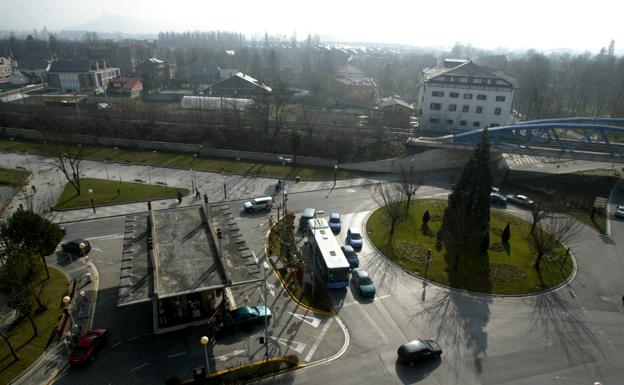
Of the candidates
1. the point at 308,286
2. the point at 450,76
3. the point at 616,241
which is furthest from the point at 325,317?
the point at 450,76

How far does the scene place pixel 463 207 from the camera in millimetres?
31406

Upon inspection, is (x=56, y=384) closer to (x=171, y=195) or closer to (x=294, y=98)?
(x=171, y=195)

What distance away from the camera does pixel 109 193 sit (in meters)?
43.6

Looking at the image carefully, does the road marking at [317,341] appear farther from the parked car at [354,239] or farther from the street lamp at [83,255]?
the street lamp at [83,255]

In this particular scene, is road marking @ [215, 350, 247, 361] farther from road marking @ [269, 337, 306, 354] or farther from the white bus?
the white bus

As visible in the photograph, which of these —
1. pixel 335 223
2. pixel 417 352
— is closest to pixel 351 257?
pixel 335 223

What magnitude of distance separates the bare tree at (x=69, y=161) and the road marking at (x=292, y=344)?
32737mm

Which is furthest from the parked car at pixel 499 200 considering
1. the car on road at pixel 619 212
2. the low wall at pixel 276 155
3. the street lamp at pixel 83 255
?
the street lamp at pixel 83 255

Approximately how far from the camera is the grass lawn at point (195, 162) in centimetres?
5181

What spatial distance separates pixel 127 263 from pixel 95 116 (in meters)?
53.4

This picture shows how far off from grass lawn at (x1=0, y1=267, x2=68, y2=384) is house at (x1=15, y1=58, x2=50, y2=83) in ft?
431

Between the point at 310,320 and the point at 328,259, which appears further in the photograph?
the point at 328,259

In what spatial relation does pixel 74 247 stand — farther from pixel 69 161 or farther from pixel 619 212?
pixel 619 212

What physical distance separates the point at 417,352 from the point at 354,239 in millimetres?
14117
